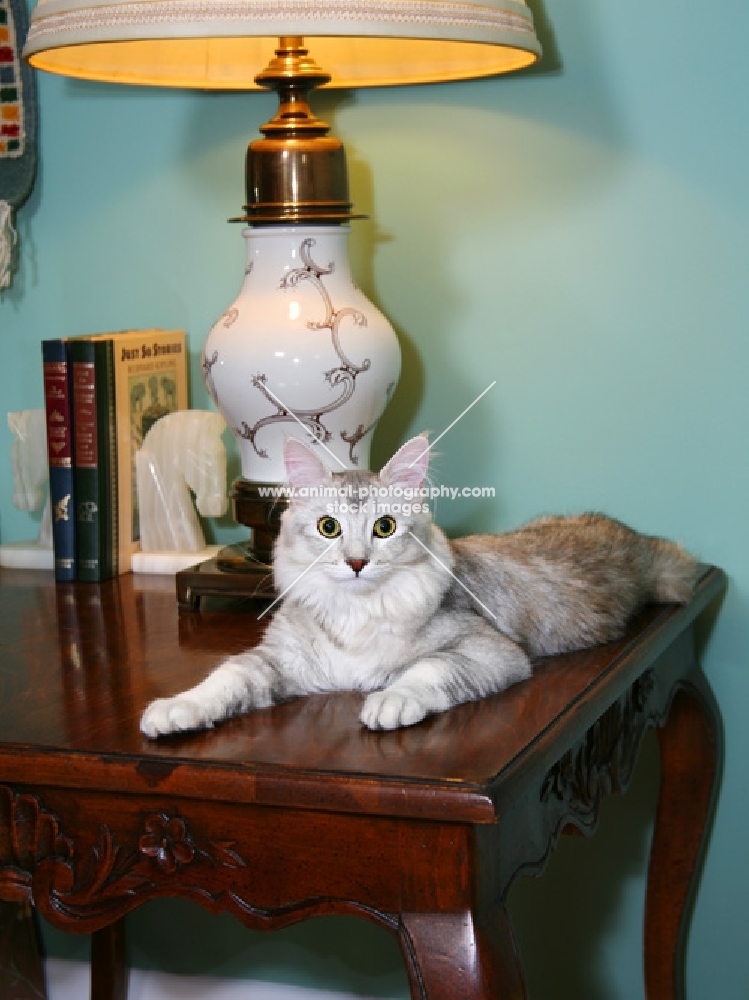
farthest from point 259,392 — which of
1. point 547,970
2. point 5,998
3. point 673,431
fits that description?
point 5,998

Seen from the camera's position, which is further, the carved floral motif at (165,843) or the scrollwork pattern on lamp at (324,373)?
the scrollwork pattern on lamp at (324,373)

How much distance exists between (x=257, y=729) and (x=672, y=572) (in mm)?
589

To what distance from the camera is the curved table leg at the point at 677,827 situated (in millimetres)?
1556

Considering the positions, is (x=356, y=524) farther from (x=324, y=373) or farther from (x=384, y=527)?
(x=324, y=373)

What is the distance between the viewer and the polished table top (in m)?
0.89

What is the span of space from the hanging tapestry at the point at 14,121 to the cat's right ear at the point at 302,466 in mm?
784

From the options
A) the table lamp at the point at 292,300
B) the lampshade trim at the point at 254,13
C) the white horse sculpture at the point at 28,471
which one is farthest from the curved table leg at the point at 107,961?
the lampshade trim at the point at 254,13

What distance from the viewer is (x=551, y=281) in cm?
155

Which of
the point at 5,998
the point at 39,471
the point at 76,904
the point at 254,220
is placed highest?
the point at 254,220

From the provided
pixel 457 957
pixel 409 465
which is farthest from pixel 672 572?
pixel 457 957

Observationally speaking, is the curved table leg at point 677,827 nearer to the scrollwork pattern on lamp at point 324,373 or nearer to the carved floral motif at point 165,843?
the scrollwork pattern on lamp at point 324,373

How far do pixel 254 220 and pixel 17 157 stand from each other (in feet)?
1.67

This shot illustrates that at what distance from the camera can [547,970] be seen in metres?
1.72

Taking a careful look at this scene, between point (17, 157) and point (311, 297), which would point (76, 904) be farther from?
point (17, 157)
